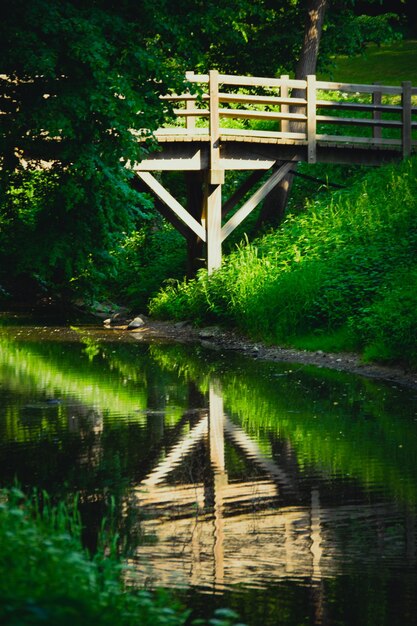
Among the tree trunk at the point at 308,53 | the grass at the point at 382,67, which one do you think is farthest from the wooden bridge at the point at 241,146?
the grass at the point at 382,67

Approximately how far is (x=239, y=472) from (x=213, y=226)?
12.3 m

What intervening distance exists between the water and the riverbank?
515mm

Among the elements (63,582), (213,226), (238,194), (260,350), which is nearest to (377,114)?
(238,194)

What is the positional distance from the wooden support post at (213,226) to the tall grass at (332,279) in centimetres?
25

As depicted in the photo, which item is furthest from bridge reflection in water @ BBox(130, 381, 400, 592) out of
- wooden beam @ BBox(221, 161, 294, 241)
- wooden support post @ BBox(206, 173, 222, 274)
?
wooden beam @ BBox(221, 161, 294, 241)

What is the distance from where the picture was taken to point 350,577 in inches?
270

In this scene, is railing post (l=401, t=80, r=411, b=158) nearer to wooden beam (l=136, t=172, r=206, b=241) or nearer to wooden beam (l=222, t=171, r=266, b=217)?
wooden beam (l=222, t=171, r=266, b=217)

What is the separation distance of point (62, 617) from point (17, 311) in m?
21.7

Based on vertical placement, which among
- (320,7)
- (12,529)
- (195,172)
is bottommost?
(12,529)

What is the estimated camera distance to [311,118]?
885 inches

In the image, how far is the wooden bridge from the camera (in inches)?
837

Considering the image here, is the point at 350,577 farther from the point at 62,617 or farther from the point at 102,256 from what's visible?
the point at 102,256

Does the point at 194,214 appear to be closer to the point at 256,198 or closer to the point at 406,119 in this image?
the point at 256,198

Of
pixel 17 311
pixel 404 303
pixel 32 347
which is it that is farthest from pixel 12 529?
pixel 17 311
